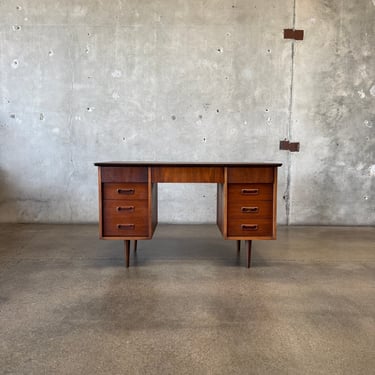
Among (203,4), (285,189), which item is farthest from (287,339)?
(203,4)

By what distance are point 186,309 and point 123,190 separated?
2.87 feet

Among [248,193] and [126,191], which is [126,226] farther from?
[248,193]

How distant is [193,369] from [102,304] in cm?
68

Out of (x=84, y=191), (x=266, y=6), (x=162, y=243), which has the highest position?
(x=266, y=6)

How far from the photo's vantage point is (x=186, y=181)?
2.15 metres

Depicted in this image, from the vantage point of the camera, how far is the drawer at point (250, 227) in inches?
86.7

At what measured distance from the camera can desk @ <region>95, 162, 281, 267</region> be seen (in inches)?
85.1

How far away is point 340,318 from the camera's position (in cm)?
157

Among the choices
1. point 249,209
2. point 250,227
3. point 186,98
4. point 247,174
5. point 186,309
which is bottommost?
point 186,309

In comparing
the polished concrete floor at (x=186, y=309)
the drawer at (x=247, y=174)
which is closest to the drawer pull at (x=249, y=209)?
the drawer at (x=247, y=174)

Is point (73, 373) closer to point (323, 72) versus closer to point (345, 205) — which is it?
point (345, 205)

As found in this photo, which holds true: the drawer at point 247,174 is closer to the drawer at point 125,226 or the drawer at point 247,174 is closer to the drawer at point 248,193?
the drawer at point 248,193

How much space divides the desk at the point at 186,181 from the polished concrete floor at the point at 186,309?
28cm

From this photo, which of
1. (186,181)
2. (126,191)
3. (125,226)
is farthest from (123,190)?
(186,181)
